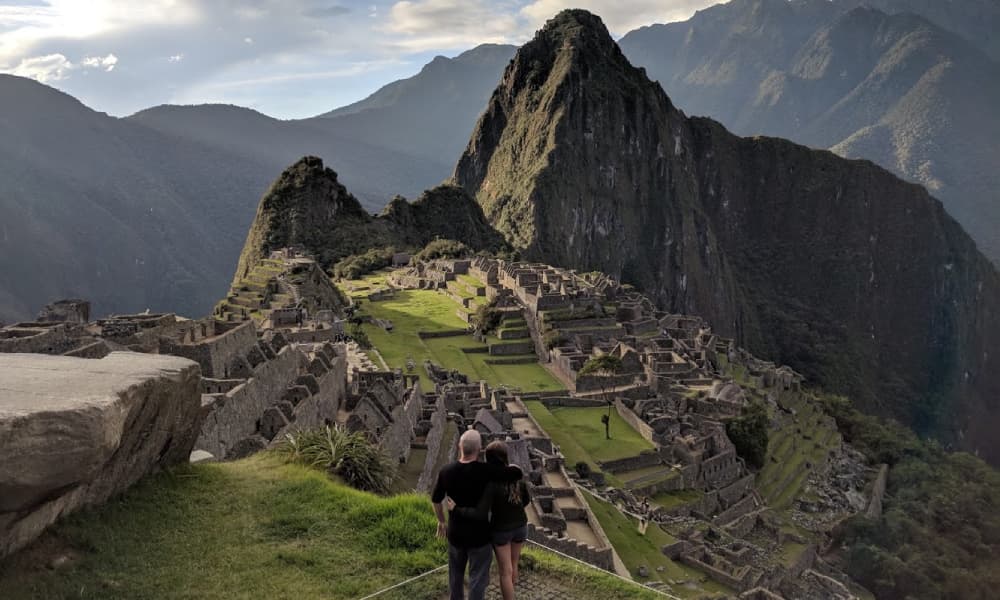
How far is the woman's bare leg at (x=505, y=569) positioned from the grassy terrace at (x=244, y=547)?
1.03 meters

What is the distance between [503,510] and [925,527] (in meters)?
36.2

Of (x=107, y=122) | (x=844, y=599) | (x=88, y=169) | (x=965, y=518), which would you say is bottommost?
(x=965, y=518)

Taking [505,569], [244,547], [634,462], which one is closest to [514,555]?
[505,569]

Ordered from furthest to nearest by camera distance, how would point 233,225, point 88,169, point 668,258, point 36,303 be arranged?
point 668,258 < point 233,225 < point 88,169 < point 36,303

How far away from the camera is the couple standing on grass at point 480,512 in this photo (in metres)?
6.81

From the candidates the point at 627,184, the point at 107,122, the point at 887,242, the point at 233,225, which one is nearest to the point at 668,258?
the point at 627,184

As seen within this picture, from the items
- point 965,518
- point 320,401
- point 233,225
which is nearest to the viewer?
point 320,401

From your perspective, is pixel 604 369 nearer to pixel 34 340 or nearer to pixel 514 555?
pixel 34 340

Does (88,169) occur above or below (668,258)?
above

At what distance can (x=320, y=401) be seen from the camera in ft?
57.6

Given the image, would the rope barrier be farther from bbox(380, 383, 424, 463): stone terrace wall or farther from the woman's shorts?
bbox(380, 383, 424, 463): stone terrace wall

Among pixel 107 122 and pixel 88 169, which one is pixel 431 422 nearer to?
pixel 88 169

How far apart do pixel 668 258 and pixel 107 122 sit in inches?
3724

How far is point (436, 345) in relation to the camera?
1706 inches
